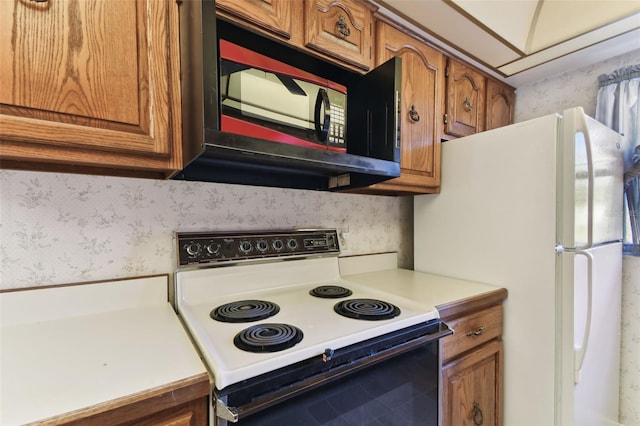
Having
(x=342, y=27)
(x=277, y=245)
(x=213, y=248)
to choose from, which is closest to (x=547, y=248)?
(x=277, y=245)

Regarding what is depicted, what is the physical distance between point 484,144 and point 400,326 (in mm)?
1002

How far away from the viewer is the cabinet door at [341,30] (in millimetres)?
1055

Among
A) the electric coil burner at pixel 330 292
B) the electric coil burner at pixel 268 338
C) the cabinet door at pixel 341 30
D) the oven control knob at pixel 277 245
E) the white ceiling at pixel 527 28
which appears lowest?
the electric coil burner at pixel 330 292

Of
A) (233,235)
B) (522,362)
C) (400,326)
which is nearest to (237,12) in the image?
(233,235)

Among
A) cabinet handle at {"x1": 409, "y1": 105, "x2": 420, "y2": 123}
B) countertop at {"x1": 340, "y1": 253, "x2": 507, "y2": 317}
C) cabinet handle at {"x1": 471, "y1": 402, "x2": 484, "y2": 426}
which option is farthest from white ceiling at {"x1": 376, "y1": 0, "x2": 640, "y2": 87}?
cabinet handle at {"x1": 471, "y1": 402, "x2": 484, "y2": 426}

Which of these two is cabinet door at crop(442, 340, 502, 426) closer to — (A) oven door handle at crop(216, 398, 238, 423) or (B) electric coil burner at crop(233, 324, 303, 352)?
(B) electric coil burner at crop(233, 324, 303, 352)

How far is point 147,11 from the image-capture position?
768 mm

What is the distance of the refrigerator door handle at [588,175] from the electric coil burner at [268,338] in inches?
45.7

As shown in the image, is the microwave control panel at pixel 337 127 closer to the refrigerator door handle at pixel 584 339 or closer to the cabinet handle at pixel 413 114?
the cabinet handle at pixel 413 114

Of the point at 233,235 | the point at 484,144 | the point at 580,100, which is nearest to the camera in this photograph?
the point at 233,235

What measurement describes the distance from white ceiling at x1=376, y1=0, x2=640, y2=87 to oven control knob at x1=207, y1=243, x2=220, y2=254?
1235mm

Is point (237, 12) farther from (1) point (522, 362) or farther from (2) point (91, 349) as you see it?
(1) point (522, 362)

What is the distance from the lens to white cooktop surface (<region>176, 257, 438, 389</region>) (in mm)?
655

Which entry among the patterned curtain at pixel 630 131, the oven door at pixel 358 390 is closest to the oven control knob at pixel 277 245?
the oven door at pixel 358 390
